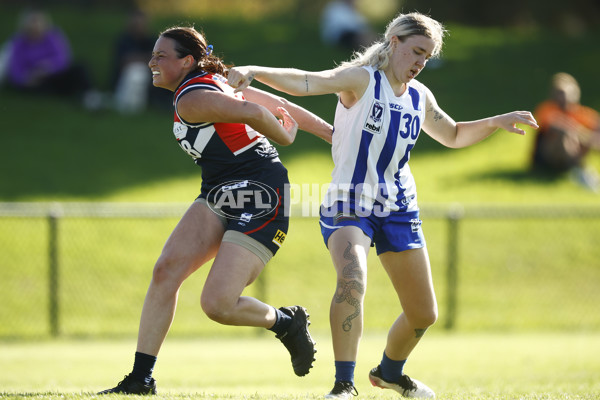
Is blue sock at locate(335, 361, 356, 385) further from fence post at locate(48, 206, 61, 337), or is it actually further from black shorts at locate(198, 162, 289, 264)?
fence post at locate(48, 206, 61, 337)

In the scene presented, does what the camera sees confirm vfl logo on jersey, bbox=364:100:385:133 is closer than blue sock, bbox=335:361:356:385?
No

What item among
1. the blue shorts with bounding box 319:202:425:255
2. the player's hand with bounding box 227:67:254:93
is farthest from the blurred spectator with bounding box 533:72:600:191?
the player's hand with bounding box 227:67:254:93

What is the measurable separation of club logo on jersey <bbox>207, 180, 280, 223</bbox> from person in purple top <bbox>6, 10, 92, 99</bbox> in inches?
441

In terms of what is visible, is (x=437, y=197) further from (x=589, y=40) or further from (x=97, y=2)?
(x=97, y=2)

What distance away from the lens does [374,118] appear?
496 centimetres

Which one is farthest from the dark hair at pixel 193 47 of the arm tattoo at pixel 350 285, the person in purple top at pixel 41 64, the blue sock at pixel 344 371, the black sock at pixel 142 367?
the person in purple top at pixel 41 64

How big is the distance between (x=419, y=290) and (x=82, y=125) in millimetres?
12121

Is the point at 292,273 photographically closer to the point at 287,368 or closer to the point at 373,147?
the point at 287,368

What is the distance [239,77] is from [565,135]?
413 inches

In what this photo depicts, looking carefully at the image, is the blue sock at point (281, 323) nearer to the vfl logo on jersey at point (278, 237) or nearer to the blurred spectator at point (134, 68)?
the vfl logo on jersey at point (278, 237)

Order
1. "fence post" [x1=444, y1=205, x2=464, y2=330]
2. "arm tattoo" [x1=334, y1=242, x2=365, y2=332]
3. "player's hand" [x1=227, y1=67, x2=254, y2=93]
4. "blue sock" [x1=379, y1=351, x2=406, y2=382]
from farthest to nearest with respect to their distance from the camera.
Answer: "fence post" [x1=444, y1=205, x2=464, y2=330] < "blue sock" [x1=379, y1=351, x2=406, y2=382] < "arm tattoo" [x1=334, y1=242, x2=365, y2=332] < "player's hand" [x1=227, y1=67, x2=254, y2=93]

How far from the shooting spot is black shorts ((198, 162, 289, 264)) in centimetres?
499

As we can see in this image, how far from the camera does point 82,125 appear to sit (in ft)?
52.1

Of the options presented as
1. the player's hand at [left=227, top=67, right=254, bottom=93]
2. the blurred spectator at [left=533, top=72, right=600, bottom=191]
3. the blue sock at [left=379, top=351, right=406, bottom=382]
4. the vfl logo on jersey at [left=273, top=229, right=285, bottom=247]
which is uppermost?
the blurred spectator at [left=533, top=72, right=600, bottom=191]
